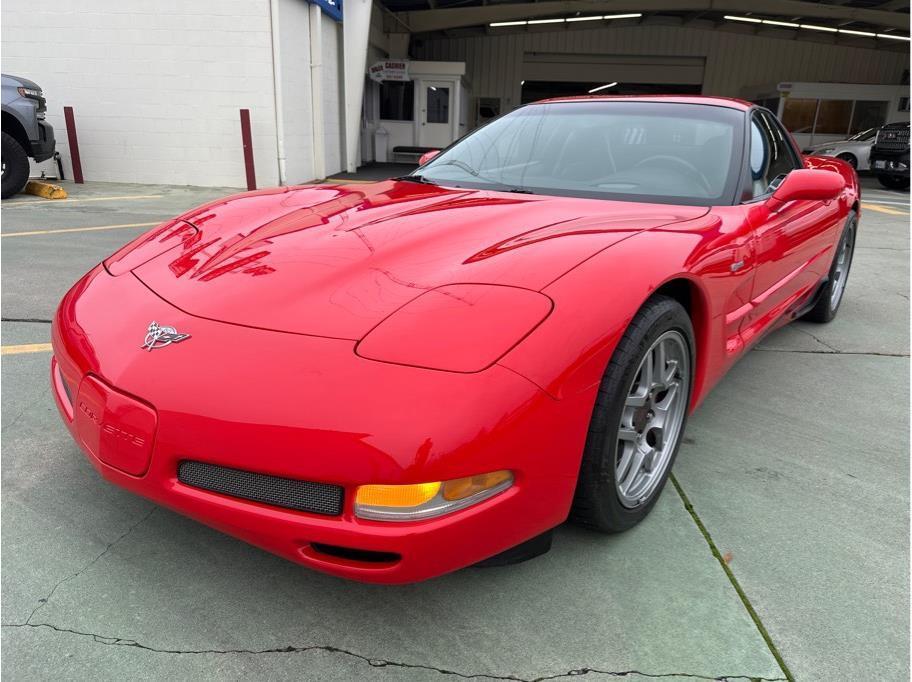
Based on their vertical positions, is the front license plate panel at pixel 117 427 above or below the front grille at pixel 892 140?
below

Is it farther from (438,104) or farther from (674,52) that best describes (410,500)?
(674,52)

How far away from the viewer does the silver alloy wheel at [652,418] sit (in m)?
1.79

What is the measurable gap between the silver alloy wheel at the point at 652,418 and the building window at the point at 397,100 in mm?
17140

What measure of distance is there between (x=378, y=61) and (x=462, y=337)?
1756 centimetres

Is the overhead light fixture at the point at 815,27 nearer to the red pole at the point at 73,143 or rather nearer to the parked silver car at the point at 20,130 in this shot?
the red pole at the point at 73,143

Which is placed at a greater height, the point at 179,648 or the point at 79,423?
the point at 79,423

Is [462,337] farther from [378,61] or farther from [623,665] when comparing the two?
[378,61]

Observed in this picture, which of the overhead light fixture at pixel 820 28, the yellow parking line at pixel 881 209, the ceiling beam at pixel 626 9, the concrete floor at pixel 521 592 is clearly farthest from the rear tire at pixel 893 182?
the concrete floor at pixel 521 592

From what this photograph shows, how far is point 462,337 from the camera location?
4.54 ft

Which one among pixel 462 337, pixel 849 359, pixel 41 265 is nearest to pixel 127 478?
pixel 462 337

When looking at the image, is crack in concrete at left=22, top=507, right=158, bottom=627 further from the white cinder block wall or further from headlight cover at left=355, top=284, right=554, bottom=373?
the white cinder block wall

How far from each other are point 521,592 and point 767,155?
222 cm

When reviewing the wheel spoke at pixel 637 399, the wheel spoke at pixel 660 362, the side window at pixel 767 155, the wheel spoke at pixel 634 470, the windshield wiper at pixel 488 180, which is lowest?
the wheel spoke at pixel 634 470

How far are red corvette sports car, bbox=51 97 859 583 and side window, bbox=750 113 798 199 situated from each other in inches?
9.4
